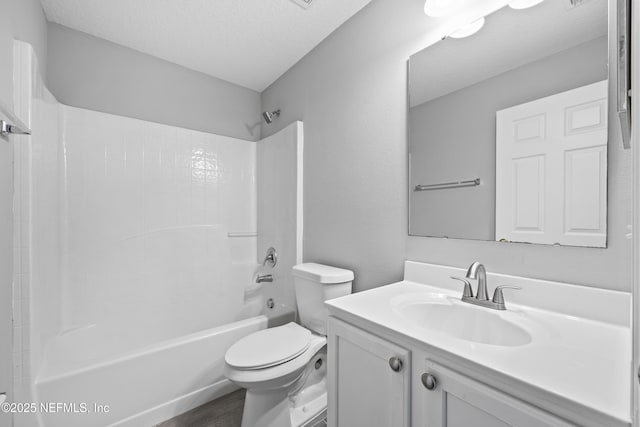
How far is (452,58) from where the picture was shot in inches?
44.7

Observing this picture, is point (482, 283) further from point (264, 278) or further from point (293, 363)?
point (264, 278)

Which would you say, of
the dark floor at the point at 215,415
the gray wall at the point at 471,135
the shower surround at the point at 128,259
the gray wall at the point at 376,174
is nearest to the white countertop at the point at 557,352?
the gray wall at the point at 376,174

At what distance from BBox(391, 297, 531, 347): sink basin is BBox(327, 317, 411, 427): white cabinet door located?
0.17 metres

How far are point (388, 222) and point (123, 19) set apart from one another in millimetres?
2050

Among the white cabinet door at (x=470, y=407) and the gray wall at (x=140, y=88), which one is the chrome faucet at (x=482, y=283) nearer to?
the white cabinet door at (x=470, y=407)

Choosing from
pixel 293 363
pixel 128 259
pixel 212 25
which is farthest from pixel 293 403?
pixel 212 25

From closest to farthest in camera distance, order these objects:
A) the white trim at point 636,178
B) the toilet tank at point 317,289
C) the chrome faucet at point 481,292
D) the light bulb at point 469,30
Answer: the white trim at point 636,178, the chrome faucet at point 481,292, the light bulb at point 469,30, the toilet tank at point 317,289

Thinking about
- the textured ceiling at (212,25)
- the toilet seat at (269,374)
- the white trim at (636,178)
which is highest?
the textured ceiling at (212,25)

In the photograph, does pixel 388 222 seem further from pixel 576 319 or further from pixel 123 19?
pixel 123 19

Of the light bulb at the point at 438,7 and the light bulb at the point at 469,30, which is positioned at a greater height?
the light bulb at the point at 438,7

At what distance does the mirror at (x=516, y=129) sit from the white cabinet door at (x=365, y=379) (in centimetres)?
60

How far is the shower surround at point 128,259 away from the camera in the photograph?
1.25 m

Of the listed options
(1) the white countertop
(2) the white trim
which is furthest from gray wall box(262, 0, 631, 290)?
(2) the white trim

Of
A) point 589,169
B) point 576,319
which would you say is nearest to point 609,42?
point 589,169
